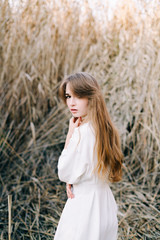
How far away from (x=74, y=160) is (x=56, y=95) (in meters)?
1.24

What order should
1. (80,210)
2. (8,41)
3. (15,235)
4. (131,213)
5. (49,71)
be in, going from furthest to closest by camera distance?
(49,71), (8,41), (131,213), (15,235), (80,210)

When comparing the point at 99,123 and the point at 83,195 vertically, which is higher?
the point at 99,123

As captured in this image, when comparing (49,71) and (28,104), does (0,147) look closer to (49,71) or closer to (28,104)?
(28,104)

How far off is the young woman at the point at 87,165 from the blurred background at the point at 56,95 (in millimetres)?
677

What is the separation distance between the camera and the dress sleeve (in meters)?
0.99

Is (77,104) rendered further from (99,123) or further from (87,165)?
(87,165)

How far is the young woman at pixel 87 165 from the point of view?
993 millimetres

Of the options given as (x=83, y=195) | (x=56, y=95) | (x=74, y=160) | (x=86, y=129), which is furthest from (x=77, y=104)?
(x=56, y=95)

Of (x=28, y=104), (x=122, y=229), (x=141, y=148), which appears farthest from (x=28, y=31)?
(x=122, y=229)

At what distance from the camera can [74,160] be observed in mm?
Answer: 1003

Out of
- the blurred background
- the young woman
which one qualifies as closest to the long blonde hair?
the young woman

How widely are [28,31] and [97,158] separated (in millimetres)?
1450

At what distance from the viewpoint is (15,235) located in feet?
5.18

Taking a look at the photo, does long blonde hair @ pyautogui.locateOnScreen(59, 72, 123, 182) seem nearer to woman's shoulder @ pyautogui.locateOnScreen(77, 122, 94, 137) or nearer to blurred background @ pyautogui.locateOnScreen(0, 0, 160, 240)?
woman's shoulder @ pyautogui.locateOnScreen(77, 122, 94, 137)
